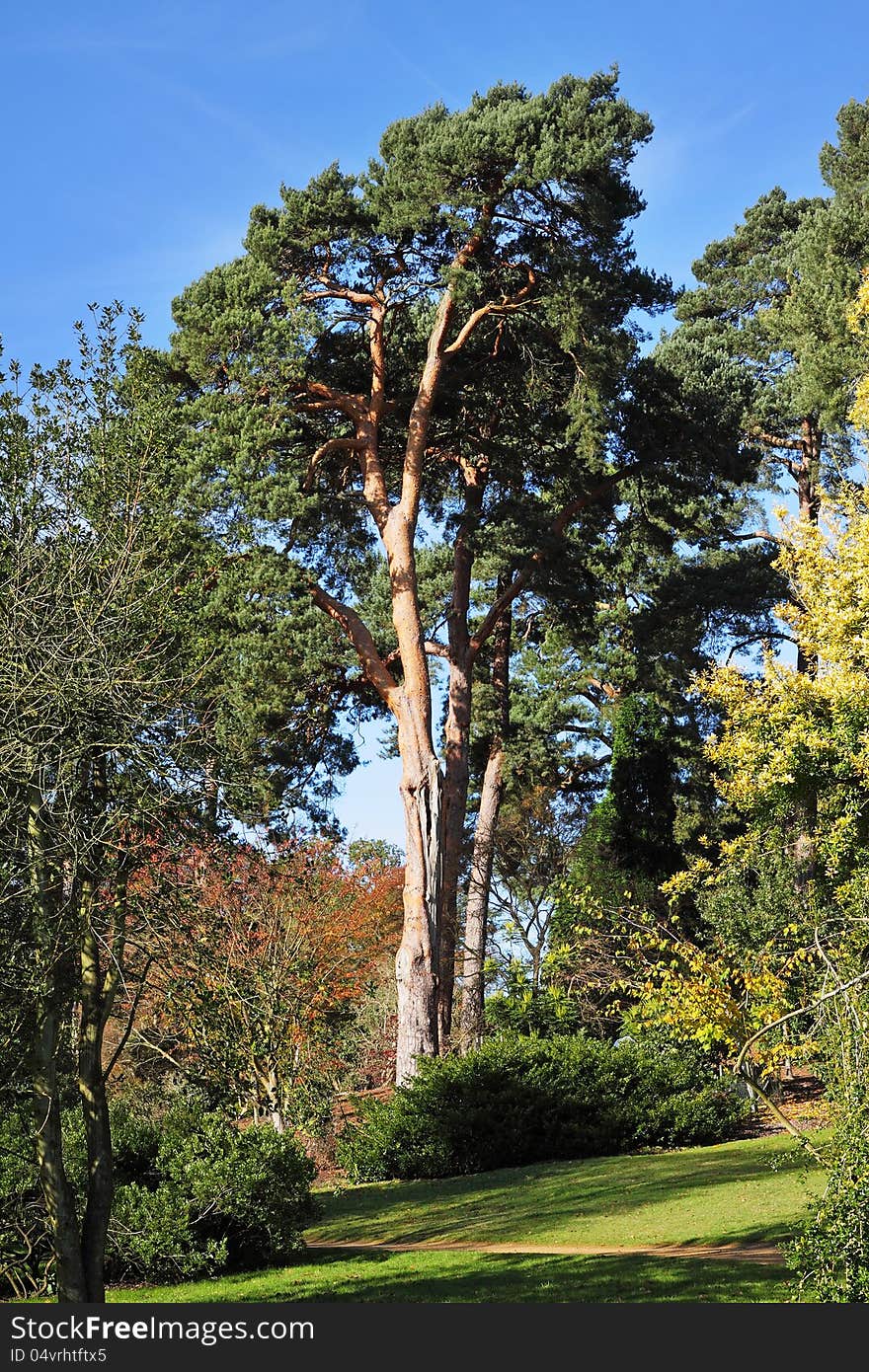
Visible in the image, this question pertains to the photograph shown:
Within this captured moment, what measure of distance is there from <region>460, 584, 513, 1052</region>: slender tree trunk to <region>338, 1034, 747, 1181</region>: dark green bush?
17.1ft

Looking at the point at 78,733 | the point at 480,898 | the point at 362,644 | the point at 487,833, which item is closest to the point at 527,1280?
the point at 78,733

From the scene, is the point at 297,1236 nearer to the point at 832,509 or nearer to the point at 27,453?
the point at 27,453

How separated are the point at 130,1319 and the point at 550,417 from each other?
1560 centimetres

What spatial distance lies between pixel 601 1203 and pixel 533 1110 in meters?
3.77

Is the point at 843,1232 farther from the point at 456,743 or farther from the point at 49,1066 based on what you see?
the point at 456,743

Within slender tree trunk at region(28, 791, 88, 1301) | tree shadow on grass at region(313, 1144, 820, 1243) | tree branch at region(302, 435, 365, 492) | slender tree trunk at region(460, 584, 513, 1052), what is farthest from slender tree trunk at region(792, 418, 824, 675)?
slender tree trunk at region(28, 791, 88, 1301)

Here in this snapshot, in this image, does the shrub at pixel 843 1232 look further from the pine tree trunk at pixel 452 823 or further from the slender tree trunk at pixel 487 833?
the slender tree trunk at pixel 487 833

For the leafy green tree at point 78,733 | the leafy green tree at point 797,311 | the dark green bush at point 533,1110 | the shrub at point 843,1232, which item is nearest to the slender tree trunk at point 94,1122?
the leafy green tree at point 78,733

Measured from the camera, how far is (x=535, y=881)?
33.7 meters

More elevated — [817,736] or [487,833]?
[487,833]

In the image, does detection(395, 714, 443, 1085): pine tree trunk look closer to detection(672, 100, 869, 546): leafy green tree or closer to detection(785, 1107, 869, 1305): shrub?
detection(672, 100, 869, 546): leafy green tree

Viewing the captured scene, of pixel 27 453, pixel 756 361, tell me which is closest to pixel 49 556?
pixel 27 453

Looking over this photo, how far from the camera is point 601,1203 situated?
13.2 metres

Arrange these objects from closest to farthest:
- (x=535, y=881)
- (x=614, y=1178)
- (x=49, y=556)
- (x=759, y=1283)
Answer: (x=49, y=556) < (x=759, y=1283) < (x=614, y=1178) < (x=535, y=881)
